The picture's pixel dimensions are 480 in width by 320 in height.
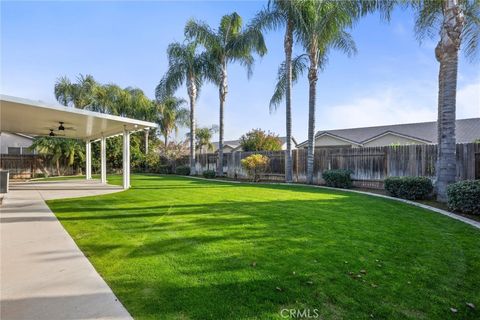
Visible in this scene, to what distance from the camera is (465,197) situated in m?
7.10

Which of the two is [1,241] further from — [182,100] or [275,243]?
[182,100]

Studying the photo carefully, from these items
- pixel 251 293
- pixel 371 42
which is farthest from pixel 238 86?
pixel 251 293

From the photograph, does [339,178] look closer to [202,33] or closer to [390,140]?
[390,140]

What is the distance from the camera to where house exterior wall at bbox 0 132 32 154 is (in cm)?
2525

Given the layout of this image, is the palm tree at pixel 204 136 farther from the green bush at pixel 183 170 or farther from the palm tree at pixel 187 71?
the palm tree at pixel 187 71

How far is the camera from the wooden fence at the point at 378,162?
10016mm

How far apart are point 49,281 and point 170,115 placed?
3059 cm

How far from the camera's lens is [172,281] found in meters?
3.18

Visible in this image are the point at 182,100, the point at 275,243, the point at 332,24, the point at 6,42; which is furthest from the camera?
the point at 182,100

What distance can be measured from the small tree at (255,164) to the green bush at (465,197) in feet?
34.7

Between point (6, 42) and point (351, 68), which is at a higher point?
point (351, 68)

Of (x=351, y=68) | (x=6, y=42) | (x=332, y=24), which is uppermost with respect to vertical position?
(x=332, y=24)

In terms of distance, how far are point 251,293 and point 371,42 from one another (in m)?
14.3

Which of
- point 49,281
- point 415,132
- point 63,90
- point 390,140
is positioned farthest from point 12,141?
point 415,132
